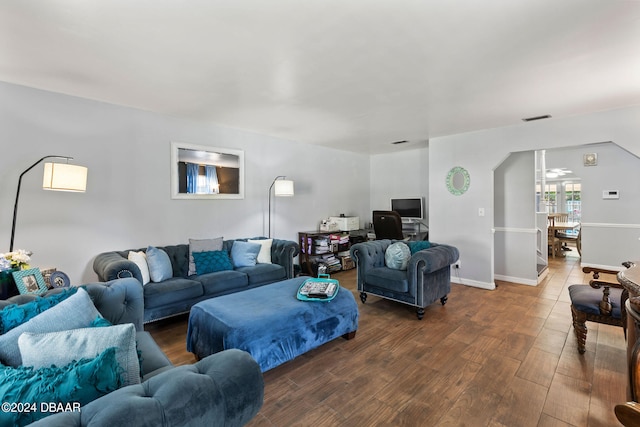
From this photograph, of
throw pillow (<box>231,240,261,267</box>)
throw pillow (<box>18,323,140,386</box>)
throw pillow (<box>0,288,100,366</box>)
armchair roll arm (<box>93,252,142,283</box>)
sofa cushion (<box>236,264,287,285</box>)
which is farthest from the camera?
Answer: throw pillow (<box>231,240,261,267</box>)

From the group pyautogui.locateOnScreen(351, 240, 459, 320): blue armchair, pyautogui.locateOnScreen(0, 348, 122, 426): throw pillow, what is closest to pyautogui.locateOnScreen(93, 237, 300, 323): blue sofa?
pyautogui.locateOnScreen(351, 240, 459, 320): blue armchair

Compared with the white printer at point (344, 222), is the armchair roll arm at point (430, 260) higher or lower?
lower

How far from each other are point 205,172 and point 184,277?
4.74 feet

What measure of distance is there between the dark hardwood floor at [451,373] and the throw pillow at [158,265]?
1.77ft

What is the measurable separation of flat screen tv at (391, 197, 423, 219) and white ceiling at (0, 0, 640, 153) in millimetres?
2432

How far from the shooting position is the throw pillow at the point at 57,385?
87 centimetres

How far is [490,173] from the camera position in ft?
14.3

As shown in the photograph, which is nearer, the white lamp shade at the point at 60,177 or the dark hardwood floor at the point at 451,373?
the dark hardwood floor at the point at 451,373

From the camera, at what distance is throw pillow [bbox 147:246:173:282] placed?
10.5 ft

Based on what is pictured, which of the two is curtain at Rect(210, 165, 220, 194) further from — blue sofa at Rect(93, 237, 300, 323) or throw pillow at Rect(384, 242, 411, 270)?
throw pillow at Rect(384, 242, 411, 270)

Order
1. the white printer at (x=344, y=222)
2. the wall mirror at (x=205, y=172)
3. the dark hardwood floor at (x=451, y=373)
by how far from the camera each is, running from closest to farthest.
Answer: the dark hardwood floor at (x=451, y=373)
the wall mirror at (x=205, y=172)
the white printer at (x=344, y=222)

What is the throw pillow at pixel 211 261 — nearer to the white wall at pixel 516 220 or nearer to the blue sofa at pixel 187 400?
the blue sofa at pixel 187 400

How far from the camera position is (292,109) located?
11.4ft

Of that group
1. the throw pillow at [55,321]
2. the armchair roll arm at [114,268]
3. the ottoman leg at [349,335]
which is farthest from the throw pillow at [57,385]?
the ottoman leg at [349,335]
